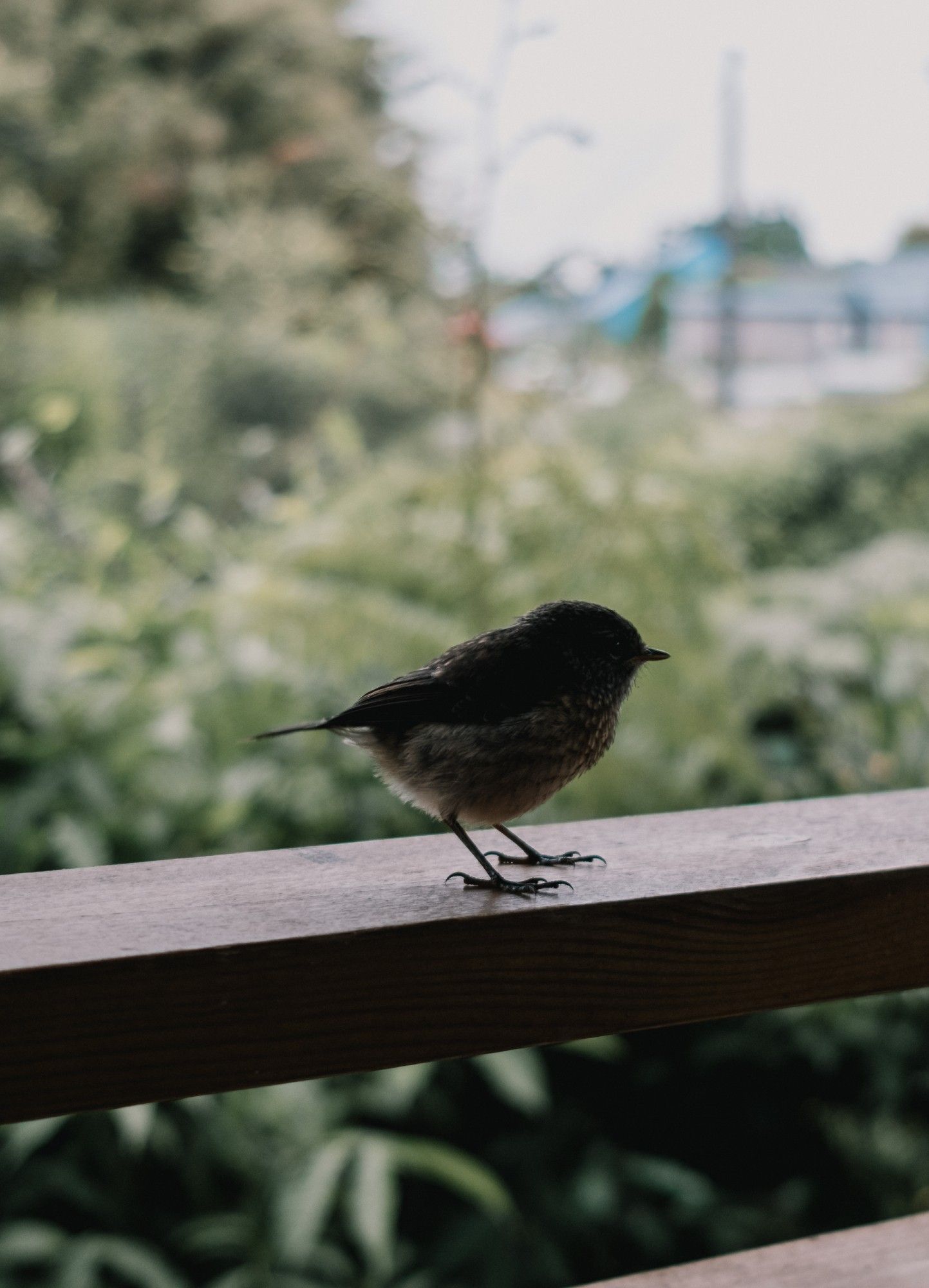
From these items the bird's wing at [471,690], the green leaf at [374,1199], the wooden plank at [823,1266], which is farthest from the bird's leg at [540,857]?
the green leaf at [374,1199]

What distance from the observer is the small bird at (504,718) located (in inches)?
45.2

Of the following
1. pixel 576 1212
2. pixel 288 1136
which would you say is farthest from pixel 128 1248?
pixel 576 1212

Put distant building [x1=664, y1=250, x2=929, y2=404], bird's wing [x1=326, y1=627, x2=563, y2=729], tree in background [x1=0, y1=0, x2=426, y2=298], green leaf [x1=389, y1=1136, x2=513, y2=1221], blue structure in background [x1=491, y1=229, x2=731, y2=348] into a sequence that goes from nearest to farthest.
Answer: bird's wing [x1=326, y1=627, x2=563, y2=729] → green leaf [x1=389, y1=1136, x2=513, y2=1221] → blue structure in background [x1=491, y1=229, x2=731, y2=348] → tree in background [x1=0, y1=0, x2=426, y2=298] → distant building [x1=664, y1=250, x2=929, y2=404]

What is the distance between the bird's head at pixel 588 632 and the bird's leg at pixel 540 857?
19 cm

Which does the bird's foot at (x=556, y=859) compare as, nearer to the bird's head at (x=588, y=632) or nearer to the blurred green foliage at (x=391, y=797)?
the bird's head at (x=588, y=632)

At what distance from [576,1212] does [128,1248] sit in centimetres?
92

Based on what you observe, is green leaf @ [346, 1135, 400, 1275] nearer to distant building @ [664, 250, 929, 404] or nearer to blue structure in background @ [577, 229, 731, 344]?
blue structure in background @ [577, 229, 731, 344]

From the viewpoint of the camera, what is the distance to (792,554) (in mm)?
7660

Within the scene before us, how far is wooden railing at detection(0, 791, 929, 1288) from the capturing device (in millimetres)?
779

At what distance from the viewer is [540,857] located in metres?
1.10

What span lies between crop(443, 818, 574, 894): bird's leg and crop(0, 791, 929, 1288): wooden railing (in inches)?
0.9

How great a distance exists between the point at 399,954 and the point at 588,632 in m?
0.46

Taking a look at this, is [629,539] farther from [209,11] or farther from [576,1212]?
[209,11]

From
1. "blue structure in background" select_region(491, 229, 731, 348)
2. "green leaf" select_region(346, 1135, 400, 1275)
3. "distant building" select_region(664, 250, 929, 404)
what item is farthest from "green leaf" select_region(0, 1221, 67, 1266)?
"distant building" select_region(664, 250, 929, 404)
